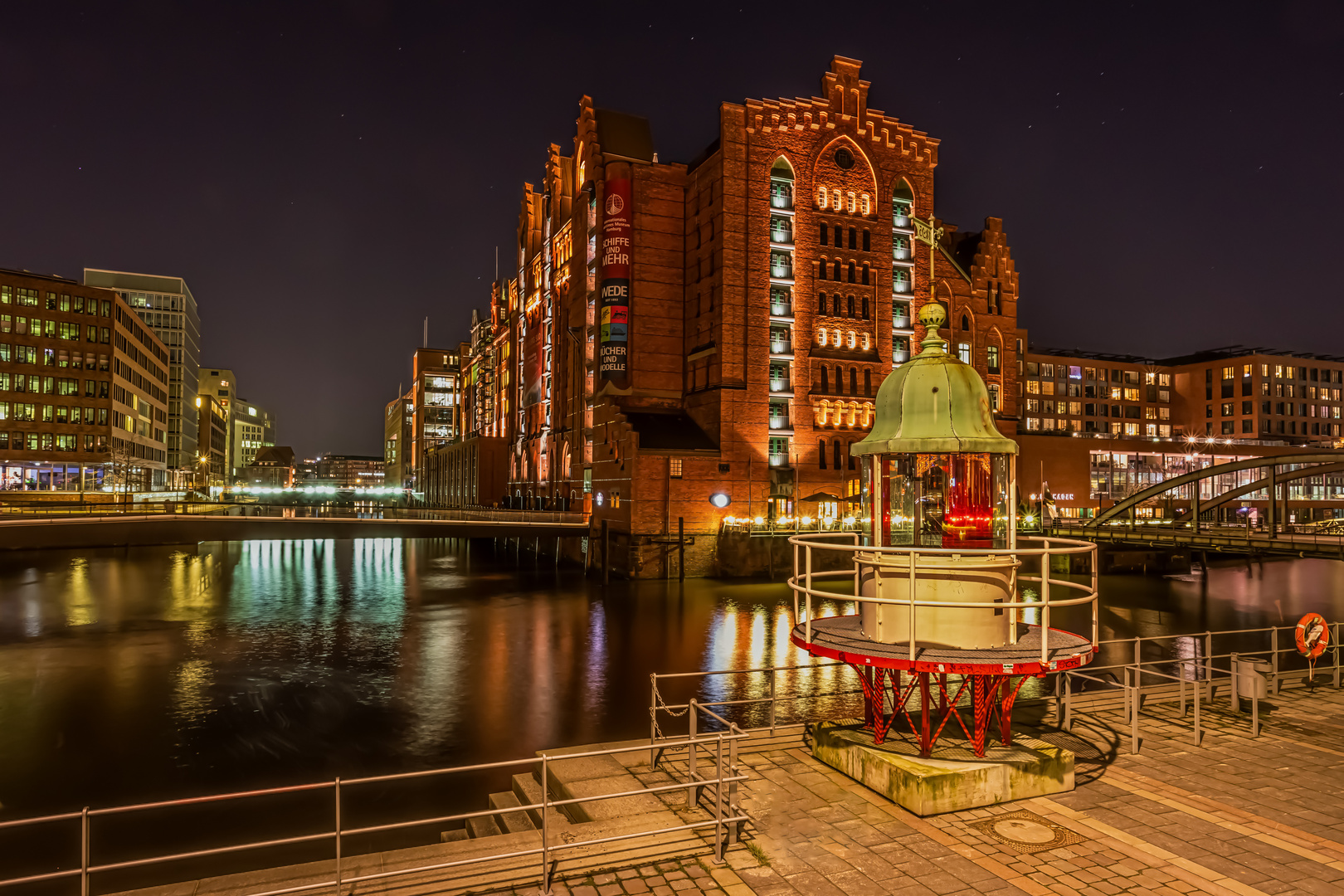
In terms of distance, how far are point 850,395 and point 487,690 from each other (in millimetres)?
45181

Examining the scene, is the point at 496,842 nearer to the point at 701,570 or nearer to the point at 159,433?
the point at 701,570

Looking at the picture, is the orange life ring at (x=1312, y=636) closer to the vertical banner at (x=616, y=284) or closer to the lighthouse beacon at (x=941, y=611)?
the lighthouse beacon at (x=941, y=611)

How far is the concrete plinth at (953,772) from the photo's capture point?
9438 millimetres

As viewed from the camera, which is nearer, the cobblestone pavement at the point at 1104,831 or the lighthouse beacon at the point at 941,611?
the cobblestone pavement at the point at 1104,831

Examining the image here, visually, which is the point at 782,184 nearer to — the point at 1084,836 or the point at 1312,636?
the point at 1312,636

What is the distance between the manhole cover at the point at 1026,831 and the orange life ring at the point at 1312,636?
993 centimetres

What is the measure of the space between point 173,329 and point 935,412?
193456mm

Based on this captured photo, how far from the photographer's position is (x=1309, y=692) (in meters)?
16.1

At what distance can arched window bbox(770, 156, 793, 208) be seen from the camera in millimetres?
65125

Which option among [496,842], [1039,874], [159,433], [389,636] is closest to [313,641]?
[389,636]

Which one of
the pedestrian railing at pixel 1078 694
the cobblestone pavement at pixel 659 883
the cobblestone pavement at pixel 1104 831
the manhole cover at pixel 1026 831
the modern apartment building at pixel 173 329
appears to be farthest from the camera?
the modern apartment building at pixel 173 329

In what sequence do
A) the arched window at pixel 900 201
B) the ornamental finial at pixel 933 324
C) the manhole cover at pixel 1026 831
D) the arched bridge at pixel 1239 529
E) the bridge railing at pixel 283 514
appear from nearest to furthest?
the manhole cover at pixel 1026 831, the ornamental finial at pixel 933 324, the arched bridge at pixel 1239 529, the bridge railing at pixel 283 514, the arched window at pixel 900 201

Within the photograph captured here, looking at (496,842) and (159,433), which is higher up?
(159,433)

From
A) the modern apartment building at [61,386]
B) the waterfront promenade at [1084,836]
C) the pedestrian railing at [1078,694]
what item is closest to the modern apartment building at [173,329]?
the modern apartment building at [61,386]
